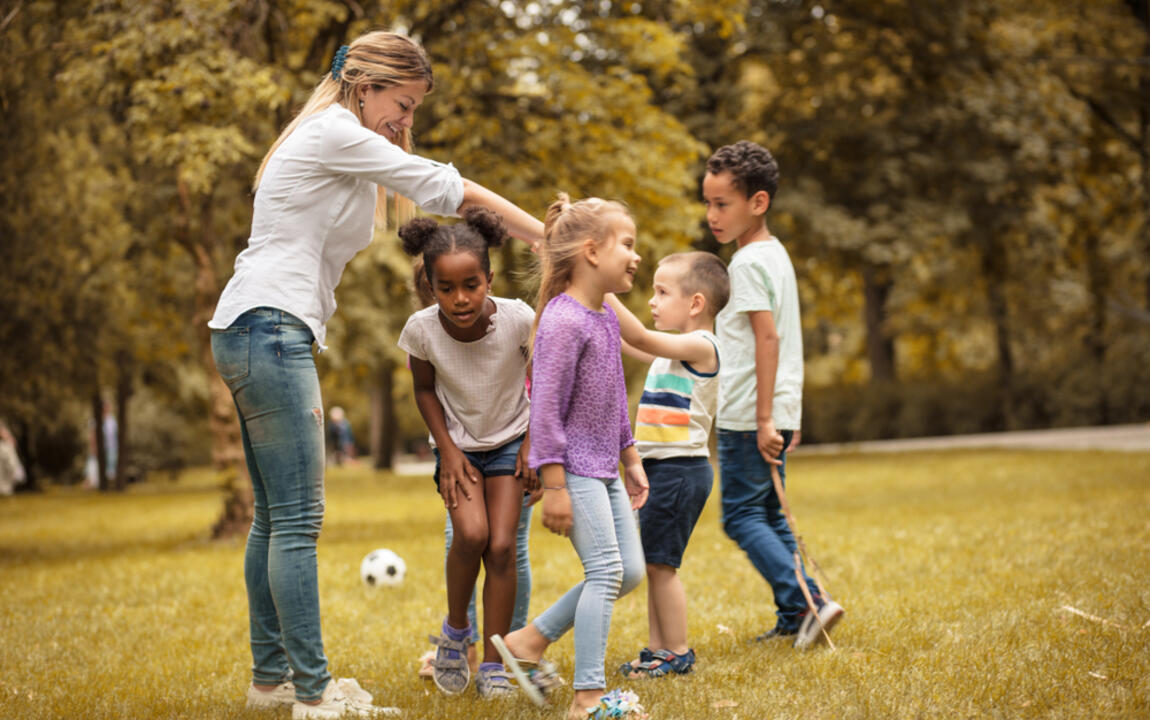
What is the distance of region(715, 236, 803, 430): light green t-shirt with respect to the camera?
15.8 ft

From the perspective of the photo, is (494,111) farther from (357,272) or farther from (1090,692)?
(1090,692)

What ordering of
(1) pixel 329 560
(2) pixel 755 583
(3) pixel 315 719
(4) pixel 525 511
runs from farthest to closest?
(1) pixel 329 560 < (2) pixel 755 583 < (4) pixel 525 511 < (3) pixel 315 719

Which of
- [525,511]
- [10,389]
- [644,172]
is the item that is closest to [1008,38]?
[644,172]

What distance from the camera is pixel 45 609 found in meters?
7.10

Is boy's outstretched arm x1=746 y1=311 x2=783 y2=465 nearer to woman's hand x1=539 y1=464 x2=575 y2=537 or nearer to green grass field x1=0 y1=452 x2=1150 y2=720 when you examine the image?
green grass field x1=0 y1=452 x2=1150 y2=720

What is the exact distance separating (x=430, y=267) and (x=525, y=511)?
1.12 meters

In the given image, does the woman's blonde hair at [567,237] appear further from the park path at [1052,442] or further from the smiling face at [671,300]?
the park path at [1052,442]

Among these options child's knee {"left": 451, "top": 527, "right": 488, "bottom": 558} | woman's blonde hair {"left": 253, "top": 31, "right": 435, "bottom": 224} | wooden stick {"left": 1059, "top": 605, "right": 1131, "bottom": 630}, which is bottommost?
wooden stick {"left": 1059, "top": 605, "right": 1131, "bottom": 630}

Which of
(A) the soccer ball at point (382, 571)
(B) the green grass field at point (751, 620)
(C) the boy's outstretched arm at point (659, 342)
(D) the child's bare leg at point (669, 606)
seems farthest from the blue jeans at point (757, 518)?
(A) the soccer ball at point (382, 571)

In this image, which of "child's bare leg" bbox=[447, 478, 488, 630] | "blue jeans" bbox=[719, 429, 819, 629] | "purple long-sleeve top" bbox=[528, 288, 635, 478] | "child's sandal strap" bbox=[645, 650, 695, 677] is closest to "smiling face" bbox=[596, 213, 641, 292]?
"purple long-sleeve top" bbox=[528, 288, 635, 478]

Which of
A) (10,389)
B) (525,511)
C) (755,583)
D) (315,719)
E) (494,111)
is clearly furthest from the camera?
(494,111)

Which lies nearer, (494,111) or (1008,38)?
(494,111)

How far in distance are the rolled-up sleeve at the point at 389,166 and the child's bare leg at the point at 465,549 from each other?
3.71 feet

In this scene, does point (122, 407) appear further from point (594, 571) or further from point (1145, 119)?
point (594, 571)
